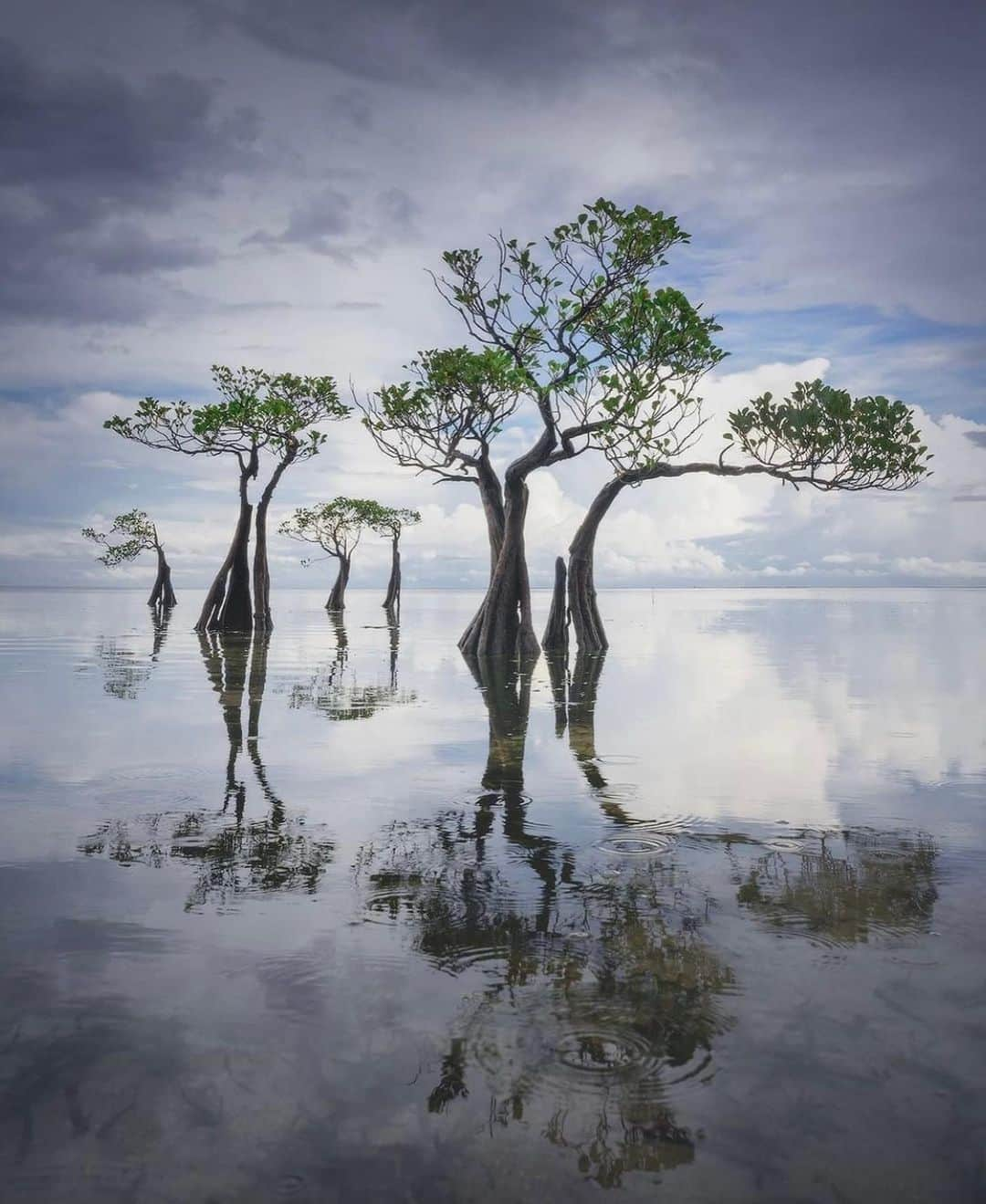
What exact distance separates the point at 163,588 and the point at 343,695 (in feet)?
166

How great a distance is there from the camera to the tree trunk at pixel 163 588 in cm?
6038

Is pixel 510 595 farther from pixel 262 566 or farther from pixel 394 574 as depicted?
pixel 394 574

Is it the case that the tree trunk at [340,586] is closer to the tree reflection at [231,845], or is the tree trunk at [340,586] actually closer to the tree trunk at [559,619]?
the tree trunk at [559,619]

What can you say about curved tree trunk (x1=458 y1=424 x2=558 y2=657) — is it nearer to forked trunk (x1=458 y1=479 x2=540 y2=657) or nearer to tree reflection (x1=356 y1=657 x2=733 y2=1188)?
forked trunk (x1=458 y1=479 x2=540 y2=657)

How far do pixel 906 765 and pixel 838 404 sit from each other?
1715 cm

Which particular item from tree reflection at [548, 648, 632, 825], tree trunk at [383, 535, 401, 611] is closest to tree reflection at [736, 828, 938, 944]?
tree reflection at [548, 648, 632, 825]

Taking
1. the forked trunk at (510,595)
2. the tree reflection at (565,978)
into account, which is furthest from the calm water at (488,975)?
the forked trunk at (510,595)

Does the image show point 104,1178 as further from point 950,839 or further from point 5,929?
point 950,839

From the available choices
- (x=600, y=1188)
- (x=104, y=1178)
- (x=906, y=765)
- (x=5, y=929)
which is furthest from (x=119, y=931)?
(x=906, y=765)

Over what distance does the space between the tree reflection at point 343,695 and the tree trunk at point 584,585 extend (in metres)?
8.46

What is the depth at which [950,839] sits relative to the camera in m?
6.59

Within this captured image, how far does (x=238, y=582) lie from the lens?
35.4 meters

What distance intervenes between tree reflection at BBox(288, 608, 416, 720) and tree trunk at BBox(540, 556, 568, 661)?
8.38 metres

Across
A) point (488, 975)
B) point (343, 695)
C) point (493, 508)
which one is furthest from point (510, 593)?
point (488, 975)
